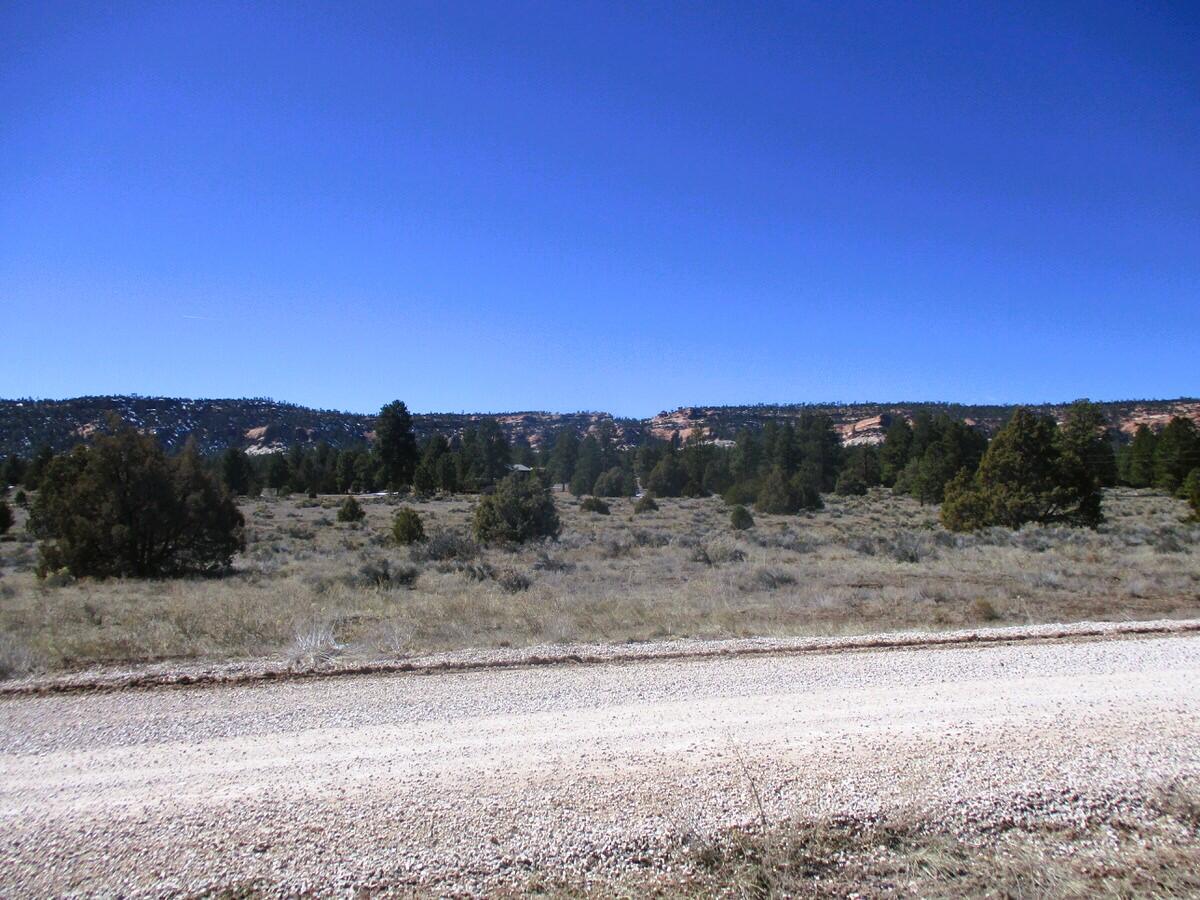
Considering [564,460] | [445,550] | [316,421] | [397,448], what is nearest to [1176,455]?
[564,460]

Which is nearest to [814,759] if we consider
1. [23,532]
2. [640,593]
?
[640,593]

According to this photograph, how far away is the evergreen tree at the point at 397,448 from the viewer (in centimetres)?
6225

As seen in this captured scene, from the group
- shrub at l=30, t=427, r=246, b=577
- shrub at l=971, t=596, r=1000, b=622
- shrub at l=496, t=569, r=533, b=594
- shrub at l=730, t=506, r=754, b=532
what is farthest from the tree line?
shrub at l=971, t=596, r=1000, b=622

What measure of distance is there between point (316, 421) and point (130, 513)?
93601 millimetres

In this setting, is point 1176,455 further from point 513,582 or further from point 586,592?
point 513,582

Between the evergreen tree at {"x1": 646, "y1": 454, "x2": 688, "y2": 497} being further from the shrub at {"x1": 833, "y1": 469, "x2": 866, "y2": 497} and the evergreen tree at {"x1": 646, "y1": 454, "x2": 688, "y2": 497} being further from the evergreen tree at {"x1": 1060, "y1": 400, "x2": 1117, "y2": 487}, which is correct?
the evergreen tree at {"x1": 1060, "y1": 400, "x2": 1117, "y2": 487}

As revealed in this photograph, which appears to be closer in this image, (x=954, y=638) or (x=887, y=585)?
(x=954, y=638)

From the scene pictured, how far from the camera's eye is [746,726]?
260 inches

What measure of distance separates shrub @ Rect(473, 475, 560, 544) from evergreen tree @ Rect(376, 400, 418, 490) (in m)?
35.7

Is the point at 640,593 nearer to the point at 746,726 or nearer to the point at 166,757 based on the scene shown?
the point at 746,726

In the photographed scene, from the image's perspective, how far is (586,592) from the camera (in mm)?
16266

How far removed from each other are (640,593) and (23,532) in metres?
31.0

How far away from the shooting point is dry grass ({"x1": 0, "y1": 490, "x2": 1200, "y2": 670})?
10680 millimetres

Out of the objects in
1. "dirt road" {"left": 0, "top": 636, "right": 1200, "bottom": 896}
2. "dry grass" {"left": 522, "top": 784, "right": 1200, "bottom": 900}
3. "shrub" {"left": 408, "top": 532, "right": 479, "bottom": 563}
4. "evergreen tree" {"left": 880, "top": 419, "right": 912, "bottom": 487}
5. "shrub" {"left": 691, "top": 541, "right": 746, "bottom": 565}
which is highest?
"evergreen tree" {"left": 880, "top": 419, "right": 912, "bottom": 487}
